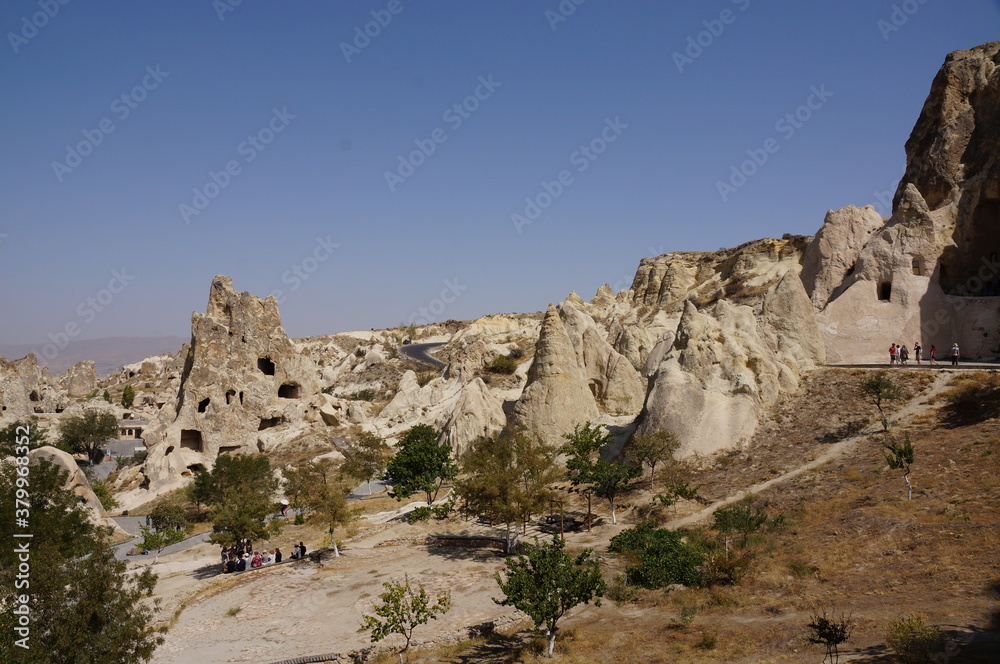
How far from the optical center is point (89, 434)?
54719mm

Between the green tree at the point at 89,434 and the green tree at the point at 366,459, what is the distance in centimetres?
2821

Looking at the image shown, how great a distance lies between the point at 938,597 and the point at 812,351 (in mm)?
20172

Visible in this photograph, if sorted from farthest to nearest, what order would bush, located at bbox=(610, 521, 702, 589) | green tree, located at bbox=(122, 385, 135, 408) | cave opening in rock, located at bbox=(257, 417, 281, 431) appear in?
green tree, located at bbox=(122, 385, 135, 408)
cave opening in rock, located at bbox=(257, 417, 281, 431)
bush, located at bbox=(610, 521, 702, 589)

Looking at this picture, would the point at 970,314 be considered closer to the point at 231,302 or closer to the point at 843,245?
the point at 843,245

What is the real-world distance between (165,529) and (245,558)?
21.4 feet

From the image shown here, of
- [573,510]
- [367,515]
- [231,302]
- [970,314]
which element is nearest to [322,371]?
[231,302]

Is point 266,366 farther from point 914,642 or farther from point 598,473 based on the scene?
point 914,642

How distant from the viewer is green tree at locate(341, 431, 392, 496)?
3297 cm

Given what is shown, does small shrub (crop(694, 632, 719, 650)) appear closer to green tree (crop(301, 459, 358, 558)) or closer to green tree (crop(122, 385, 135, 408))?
green tree (crop(301, 459, 358, 558))

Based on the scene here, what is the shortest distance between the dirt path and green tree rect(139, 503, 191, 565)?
1910 cm

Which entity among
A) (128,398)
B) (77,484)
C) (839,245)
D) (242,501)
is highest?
(839,245)

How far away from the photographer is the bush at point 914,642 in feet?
32.9

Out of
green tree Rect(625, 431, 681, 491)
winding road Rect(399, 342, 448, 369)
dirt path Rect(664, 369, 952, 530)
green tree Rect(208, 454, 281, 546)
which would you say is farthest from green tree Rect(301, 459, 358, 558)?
Answer: winding road Rect(399, 342, 448, 369)

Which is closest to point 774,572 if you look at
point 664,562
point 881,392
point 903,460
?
point 664,562
